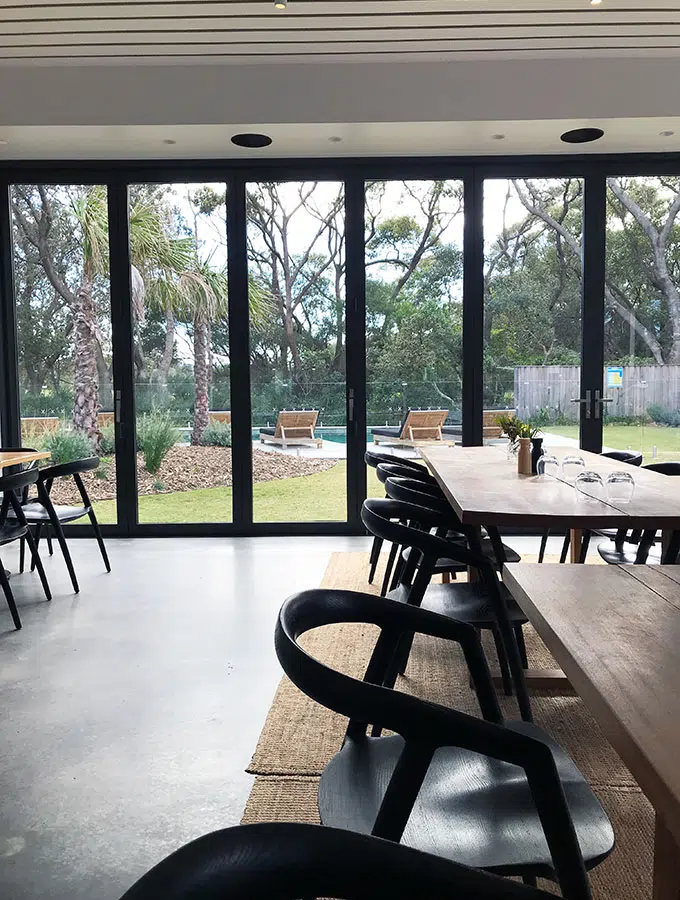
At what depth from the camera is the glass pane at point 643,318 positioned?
21.4 ft

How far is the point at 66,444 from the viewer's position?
684 cm

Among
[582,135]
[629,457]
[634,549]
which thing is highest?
[582,135]

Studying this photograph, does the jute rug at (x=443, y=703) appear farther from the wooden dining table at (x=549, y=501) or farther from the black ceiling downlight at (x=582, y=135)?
the black ceiling downlight at (x=582, y=135)

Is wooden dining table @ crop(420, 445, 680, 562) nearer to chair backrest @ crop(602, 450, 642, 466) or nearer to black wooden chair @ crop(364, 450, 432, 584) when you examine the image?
black wooden chair @ crop(364, 450, 432, 584)

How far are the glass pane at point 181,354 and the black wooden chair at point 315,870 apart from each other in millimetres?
6165

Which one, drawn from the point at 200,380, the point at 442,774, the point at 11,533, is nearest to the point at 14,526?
the point at 11,533

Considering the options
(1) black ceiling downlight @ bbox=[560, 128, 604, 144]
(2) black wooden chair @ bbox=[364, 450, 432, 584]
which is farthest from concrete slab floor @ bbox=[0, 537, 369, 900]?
(1) black ceiling downlight @ bbox=[560, 128, 604, 144]

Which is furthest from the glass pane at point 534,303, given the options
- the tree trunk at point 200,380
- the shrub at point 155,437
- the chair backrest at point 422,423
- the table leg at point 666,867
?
the table leg at point 666,867

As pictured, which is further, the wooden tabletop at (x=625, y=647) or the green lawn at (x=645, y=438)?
the green lawn at (x=645, y=438)

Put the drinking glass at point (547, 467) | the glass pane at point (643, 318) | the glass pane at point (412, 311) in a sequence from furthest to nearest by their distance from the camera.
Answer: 1. the glass pane at point (412, 311)
2. the glass pane at point (643, 318)
3. the drinking glass at point (547, 467)

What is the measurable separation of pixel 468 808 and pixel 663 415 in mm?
5895

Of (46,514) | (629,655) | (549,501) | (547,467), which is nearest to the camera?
(629,655)

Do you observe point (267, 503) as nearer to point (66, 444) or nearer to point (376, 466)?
point (66, 444)

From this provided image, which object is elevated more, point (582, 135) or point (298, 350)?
point (582, 135)
